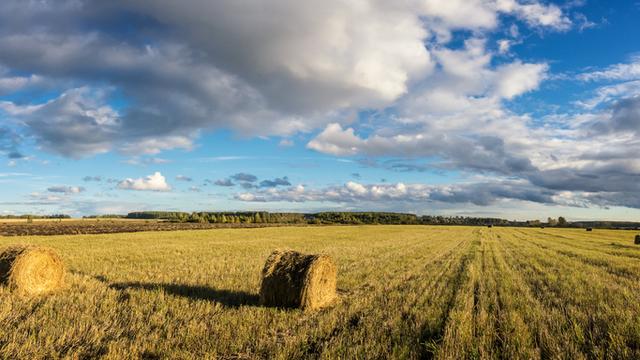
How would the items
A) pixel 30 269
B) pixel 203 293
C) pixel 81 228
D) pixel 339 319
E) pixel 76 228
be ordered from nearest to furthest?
pixel 339 319, pixel 203 293, pixel 30 269, pixel 81 228, pixel 76 228

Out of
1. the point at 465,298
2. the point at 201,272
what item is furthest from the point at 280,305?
the point at 201,272

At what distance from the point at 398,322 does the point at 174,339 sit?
4.32 meters

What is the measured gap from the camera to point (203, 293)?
38.2 feet

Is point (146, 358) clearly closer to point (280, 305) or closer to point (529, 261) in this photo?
point (280, 305)

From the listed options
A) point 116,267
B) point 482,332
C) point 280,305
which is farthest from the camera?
point 116,267

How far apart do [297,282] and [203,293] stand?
288 centimetres

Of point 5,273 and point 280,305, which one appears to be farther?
point 5,273

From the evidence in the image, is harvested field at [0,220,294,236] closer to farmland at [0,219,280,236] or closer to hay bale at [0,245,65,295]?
farmland at [0,219,280,236]

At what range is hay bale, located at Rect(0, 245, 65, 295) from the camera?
1162 centimetres

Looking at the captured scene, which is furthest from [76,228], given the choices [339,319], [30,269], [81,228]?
[339,319]

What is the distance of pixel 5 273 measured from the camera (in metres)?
11.8

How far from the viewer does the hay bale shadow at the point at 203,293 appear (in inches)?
424

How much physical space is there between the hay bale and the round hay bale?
6.42m

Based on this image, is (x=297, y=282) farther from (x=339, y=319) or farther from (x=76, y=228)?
(x=76, y=228)
